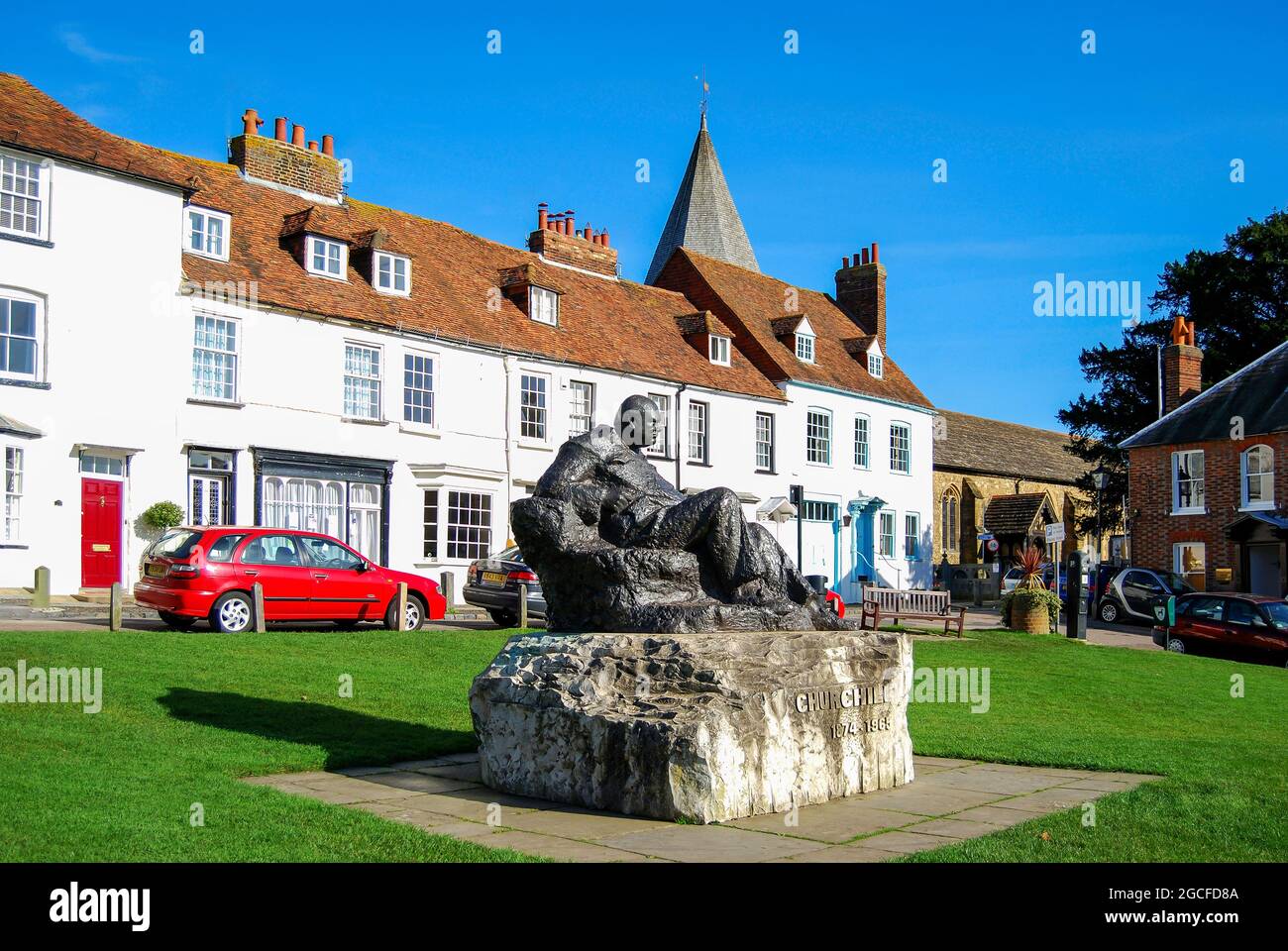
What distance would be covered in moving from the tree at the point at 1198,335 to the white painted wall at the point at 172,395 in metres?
25.5

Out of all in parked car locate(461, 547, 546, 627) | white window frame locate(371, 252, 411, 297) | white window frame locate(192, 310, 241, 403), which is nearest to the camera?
parked car locate(461, 547, 546, 627)

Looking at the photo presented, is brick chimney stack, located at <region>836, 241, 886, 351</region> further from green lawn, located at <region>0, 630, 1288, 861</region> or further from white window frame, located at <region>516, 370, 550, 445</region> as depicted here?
green lawn, located at <region>0, 630, 1288, 861</region>

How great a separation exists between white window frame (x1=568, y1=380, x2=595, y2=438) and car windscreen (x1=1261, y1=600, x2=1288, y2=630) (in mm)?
16011

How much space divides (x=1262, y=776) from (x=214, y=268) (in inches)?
846

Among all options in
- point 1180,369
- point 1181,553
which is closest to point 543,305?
point 1181,553

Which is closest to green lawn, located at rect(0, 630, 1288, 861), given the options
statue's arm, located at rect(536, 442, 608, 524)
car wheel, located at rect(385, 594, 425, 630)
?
car wheel, located at rect(385, 594, 425, 630)

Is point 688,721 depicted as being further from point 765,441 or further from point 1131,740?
point 765,441

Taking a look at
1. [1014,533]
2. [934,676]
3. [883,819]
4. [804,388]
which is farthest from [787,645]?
[1014,533]

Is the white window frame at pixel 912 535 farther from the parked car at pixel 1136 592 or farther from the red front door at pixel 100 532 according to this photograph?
the red front door at pixel 100 532

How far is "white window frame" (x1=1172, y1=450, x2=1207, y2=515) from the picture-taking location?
35812 millimetres

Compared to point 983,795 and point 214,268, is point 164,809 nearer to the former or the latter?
point 983,795

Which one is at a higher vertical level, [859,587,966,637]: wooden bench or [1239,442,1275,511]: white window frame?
[1239,442,1275,511]: white window frame
